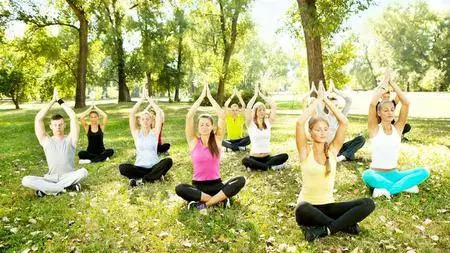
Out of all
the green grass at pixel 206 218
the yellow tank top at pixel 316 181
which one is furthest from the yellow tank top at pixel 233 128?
the yellow tank top at pixel 316 181

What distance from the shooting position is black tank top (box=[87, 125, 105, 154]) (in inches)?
592

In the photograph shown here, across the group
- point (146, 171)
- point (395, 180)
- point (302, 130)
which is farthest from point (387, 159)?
point (146, 171)

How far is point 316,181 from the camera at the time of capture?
7.04 m

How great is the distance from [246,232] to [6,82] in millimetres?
47967

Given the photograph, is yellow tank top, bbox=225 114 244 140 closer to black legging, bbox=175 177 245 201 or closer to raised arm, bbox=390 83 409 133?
black legging, bbox=175 177 245 201

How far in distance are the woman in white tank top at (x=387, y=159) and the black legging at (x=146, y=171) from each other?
503cm

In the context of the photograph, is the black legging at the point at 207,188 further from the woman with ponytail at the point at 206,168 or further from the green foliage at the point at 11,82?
the green foliage at the point at 11,82

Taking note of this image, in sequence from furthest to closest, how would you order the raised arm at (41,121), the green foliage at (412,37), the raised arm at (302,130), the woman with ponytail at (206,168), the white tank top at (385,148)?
the green foliage at (412,37) → the raised arm at (41,121) → the white tank top at (385,148) → the woman with ponytail at (206,168) → the raised arm at (302,130)

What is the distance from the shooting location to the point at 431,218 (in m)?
7.95

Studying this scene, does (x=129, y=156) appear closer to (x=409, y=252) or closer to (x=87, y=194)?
(x=87, y=194)

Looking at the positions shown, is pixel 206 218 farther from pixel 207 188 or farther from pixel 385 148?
pixel 385 148

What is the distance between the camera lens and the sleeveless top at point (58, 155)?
10.2 meters

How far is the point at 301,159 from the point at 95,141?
32.8 ft

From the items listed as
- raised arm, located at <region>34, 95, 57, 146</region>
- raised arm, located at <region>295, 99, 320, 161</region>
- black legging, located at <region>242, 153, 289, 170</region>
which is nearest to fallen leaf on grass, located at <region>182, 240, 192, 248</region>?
raised arm, located at <region>295, 99, 320, 161</region>
